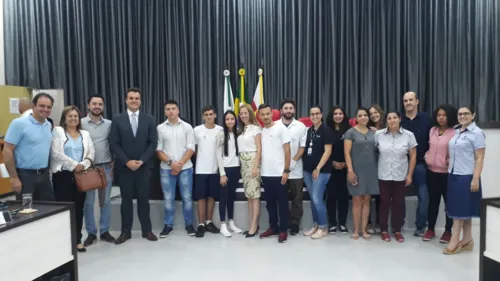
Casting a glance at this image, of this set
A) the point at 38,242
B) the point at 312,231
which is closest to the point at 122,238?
the point at 38,242

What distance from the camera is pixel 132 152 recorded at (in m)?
3.55

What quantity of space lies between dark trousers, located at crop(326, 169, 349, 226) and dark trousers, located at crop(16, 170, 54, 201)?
255 centimetres

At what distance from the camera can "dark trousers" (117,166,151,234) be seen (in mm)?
3617

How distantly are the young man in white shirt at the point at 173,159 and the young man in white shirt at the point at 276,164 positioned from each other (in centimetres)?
76

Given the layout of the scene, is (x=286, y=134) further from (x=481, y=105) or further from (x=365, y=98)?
(x=481, y=105)

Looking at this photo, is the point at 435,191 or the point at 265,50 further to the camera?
the point at 265,50

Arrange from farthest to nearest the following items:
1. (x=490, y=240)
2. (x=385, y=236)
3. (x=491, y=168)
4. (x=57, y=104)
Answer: (x=57, y=104), (x=491, y=168), (x=385, y=236), (x=490, y=240)

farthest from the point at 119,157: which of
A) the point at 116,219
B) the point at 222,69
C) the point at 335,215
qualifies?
the point at 222,69

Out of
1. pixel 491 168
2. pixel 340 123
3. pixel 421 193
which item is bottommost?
pixel 421 193

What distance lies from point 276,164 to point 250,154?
28 centimetres

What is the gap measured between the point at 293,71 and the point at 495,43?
114 inches

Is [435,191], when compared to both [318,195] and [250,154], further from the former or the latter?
[250,154]

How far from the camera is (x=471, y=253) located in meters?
3.25

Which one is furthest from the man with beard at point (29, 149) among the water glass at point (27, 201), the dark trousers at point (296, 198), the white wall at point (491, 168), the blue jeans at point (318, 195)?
the white wall at point (491, 168)
